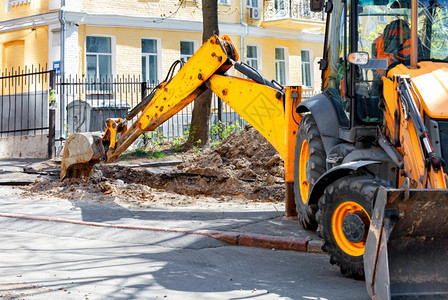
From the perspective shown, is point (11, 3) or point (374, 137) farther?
point (11, 3)

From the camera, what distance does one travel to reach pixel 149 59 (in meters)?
29.2

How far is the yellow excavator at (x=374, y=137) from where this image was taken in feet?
20.1

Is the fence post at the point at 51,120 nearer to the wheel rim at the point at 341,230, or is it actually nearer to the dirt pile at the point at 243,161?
the dirt pile at the point at 243,161

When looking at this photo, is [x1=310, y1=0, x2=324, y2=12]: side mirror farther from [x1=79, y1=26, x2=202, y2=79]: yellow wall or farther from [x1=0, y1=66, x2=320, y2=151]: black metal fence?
[x1=79, y1=26, x2=202, y2=79]: yellow wall

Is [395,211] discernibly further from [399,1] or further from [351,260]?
[399,1]

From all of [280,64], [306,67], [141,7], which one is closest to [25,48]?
[141,7]

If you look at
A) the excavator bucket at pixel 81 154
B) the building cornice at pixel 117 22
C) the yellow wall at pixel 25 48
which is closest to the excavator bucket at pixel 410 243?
the excavator bucket at pixel 81 154

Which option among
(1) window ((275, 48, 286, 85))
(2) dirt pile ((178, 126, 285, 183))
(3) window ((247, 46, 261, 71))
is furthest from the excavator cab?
(1) window ((275, 48, 286, 85))

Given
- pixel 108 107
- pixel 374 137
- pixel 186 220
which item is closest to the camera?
pixel 374 137

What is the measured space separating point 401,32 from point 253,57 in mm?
24888

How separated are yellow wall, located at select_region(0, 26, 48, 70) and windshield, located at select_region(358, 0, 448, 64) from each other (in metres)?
20.6

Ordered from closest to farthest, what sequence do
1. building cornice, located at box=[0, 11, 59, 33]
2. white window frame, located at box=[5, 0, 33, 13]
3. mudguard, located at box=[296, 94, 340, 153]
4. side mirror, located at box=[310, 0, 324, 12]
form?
1. mudguard, located at box=[296, 94, 340, 153]
2. side mirror, located at box=[310, 0, 324, 12]
3. building cornice, located at box=[0, 11, 59, 33]
4. white window frame, located at box=[5, 0, 33, 13]

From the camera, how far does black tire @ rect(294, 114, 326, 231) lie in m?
9.23

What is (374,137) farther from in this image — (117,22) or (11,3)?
(11,3)
